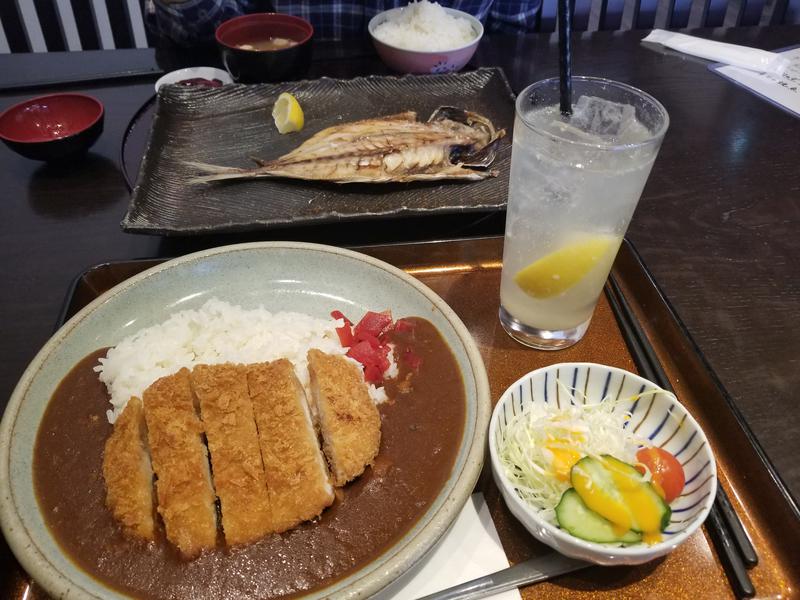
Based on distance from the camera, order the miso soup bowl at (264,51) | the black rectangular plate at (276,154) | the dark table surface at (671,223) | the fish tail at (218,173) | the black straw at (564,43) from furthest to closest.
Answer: the miso soup bowl at (264,51)
the fish tail at (218,173)
the black rectangular plate at (276,154)
the dark table surface at (671,223)
the black straw at (564,43)

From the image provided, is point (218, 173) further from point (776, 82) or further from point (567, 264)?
point (776, 82)

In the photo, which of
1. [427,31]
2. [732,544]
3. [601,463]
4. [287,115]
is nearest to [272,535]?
[601,463]

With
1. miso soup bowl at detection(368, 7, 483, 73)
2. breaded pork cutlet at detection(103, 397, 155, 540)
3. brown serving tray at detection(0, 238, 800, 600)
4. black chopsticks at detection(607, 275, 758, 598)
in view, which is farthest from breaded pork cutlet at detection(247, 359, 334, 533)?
miso soup bowl at detection(368, 7, 483, 73)

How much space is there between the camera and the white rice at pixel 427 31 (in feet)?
9.93

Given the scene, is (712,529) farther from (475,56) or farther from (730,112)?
(475,56)

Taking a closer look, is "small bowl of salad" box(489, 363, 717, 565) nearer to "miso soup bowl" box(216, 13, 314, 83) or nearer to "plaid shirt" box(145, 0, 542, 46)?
"miso soup bowl" box(216, 13, 314, 83)

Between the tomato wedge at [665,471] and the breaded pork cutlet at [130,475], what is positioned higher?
the tomato wedge at [665,471]

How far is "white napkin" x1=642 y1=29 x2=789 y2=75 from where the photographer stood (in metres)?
3.29

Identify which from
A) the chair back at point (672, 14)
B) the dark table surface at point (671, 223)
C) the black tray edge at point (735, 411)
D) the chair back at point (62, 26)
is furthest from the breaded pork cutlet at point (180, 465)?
the chair back at point (672, 14)

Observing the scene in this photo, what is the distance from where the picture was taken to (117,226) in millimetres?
2186

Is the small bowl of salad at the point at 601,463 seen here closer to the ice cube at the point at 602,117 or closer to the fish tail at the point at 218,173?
the ice cube at the point at 602,117

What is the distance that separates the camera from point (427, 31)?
3059 mm

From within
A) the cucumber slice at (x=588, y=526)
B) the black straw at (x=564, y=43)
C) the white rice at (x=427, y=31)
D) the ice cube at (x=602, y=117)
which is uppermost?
the black straw at (x=564, y=43)

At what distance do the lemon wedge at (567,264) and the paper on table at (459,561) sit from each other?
63 centimetres
